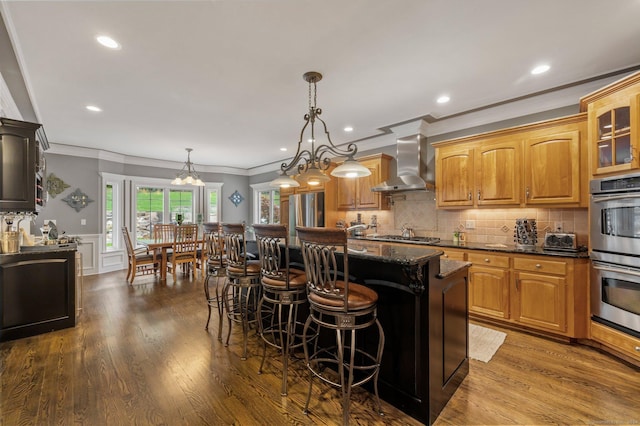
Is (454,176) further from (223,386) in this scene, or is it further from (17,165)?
(17,165)

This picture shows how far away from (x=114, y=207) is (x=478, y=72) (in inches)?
298

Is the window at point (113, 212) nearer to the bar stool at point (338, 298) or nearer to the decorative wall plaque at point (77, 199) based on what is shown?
the decorative wall plaque at point (77, 199)

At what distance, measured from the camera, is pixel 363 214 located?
5.42 m

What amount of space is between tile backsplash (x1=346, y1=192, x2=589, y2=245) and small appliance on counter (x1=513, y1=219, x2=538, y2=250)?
0.37 ft

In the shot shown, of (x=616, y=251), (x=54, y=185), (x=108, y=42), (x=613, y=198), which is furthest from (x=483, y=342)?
(x=54, y=185)

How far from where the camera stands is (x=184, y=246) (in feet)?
18.7

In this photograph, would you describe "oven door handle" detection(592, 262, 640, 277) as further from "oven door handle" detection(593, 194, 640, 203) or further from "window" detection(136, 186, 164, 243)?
"window" detection(136, 186, 164, 243)

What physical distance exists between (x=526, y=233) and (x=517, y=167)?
2.64 feet

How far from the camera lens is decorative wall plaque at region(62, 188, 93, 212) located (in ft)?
19.2

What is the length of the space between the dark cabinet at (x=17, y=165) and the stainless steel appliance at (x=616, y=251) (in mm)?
5732

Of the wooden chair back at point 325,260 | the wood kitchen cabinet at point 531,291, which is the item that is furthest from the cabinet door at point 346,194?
the wooden chair back at point 325,260

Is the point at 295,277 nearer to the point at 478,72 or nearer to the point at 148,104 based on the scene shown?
the point at 478,72

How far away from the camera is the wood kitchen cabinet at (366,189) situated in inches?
194

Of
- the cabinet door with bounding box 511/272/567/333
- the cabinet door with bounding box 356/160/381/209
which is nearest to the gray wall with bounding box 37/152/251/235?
the cabinet door with bounding box 356/160/381/209
